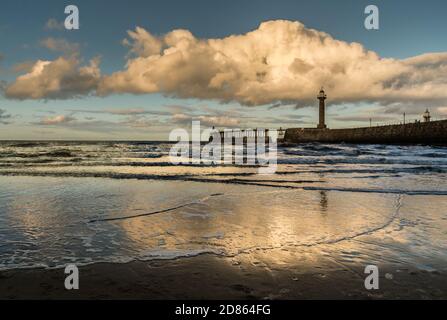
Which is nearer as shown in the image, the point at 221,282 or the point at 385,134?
the point at 221,282

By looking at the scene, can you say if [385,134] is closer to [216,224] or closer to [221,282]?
[216,224]

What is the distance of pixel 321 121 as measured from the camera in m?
78.8

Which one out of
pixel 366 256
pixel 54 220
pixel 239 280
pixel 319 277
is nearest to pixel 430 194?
pixel 366 256

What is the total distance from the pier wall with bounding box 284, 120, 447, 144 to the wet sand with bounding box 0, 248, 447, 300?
47.2 m

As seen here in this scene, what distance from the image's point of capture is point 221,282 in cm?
261

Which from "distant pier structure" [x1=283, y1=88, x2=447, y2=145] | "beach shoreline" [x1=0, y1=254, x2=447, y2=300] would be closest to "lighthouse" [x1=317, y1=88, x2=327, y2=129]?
"distant pier structure" [x1=283, y1=88, x2=447, y2=145]

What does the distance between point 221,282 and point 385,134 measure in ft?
202

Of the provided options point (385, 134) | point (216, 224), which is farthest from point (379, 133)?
point (216, 224)

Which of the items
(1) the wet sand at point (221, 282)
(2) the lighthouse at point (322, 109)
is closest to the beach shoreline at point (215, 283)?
(1) the wet sand at point (221, 282)

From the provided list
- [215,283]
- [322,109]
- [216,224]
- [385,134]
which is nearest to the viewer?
[215,283]

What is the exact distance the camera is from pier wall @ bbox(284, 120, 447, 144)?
44.9 m

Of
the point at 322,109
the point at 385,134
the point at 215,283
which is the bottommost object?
the point at 215,283

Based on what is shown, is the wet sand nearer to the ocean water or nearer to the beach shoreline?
the beach shoreline
